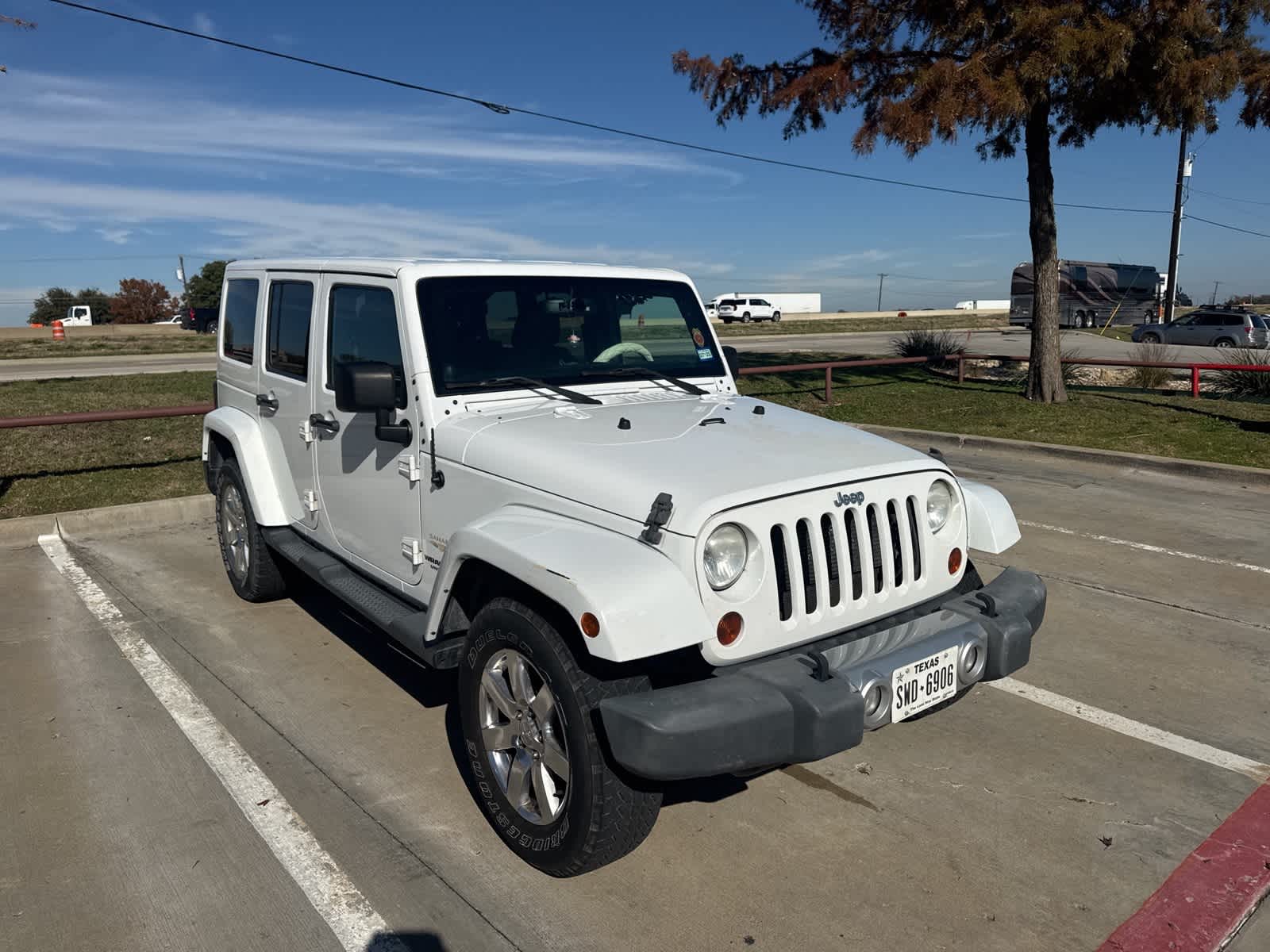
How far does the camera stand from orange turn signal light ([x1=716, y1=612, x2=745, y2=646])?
116 inches

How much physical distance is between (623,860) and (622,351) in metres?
2.25

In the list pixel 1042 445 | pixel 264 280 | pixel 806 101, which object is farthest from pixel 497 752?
pixel 806 101

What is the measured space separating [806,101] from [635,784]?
510 inches

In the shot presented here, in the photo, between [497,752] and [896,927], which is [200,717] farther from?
[896,927]

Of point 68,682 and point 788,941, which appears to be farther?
point 68,682

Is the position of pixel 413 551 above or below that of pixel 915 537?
below

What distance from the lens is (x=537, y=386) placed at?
4125 millimetres

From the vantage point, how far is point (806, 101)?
45.9 ft

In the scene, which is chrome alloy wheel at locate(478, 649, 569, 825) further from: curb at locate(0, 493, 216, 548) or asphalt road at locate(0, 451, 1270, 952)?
curb at locate(0, 493, 216, 548)

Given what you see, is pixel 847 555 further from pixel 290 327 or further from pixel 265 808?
pixel 290 327

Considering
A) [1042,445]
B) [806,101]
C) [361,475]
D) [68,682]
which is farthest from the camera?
[806,101]

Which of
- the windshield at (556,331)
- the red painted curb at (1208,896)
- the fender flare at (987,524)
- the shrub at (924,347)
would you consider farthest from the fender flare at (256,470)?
the shrub at (924,347)

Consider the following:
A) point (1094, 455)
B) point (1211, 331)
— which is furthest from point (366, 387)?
point (1211, 331)

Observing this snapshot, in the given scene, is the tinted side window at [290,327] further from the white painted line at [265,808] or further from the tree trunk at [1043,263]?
the tree trunk at [1043,263]
